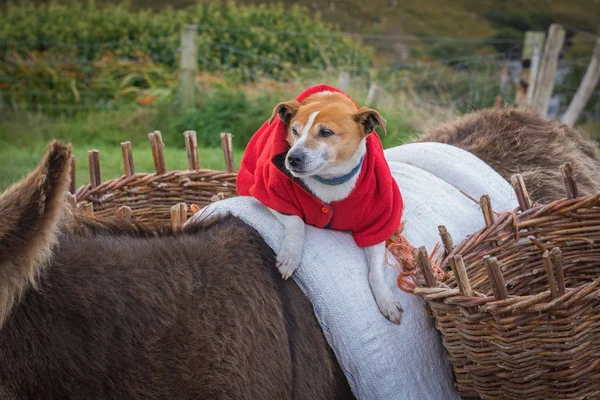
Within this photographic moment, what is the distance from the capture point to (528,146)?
3.72 metres

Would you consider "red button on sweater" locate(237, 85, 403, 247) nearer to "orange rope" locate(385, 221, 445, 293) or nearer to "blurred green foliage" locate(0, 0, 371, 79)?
"orange rope" locate(385, 221, 445, 293)

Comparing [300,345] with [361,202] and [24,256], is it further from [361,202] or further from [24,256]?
[24,256]

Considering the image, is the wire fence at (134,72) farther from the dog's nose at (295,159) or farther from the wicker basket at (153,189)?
the dog's nose at (295,159)

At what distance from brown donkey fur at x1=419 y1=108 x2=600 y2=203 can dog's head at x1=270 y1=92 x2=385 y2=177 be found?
3.50 feet

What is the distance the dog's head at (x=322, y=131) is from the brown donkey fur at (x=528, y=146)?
107 cm

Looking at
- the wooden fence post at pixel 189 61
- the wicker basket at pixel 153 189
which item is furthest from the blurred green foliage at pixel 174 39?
the wicker basket at pixel 153 189

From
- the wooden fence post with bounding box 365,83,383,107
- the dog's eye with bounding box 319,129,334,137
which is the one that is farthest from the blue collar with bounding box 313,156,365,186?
the wooden fence post with bounding box 365,83,383,107

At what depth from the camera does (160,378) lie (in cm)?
198

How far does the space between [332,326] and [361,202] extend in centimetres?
48

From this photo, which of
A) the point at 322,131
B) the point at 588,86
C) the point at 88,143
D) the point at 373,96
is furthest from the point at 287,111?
the point at 588,86

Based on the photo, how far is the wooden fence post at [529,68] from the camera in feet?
30.2

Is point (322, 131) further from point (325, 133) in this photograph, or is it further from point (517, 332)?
point (517, 332)

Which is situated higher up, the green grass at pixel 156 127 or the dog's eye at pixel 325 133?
the dog's eye at pixel 325 133

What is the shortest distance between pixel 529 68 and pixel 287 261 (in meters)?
7.78
